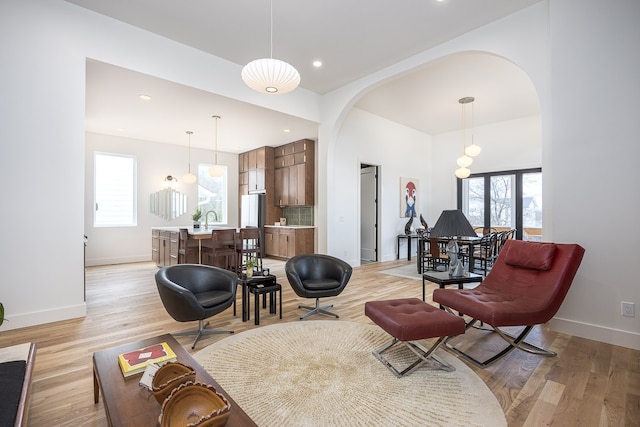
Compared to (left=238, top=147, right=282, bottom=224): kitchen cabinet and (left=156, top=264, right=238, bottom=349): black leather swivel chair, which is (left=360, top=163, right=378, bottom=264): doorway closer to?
(left=238, top=147, right=282, bottom=224): kitchen cabinet

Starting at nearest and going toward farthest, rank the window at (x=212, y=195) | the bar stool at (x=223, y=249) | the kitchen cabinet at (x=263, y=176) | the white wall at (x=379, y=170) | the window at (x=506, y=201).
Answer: the bar stool at (x=223, y=249) < the white wall at (x=379, y=170) < the window at (x=506, y=201) < the kitchen cabinet at (x=263, y=176) < the window at (x=212, y=195)

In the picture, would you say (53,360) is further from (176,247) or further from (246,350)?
(176,247)

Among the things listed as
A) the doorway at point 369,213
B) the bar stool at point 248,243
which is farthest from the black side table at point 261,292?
the doorway at point 369,213

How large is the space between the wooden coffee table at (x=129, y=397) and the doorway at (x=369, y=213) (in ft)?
19.2

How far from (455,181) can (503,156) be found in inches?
51.4

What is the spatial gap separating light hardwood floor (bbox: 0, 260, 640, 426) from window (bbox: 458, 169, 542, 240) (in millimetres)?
4963

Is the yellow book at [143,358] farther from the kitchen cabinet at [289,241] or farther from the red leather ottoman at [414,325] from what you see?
the kitchen cabinet at [289,241]

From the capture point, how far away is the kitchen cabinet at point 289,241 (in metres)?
6.92

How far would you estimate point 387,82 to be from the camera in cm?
508

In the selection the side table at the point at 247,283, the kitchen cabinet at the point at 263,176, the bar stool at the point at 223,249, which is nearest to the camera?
the side table at the point at 247,283

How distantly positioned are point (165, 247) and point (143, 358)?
486cm

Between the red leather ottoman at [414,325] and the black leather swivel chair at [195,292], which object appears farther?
the black leather swivel chair at [195,292]

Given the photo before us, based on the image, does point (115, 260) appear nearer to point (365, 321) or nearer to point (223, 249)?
point (223, 249)

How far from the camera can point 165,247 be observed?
19.8 ft
